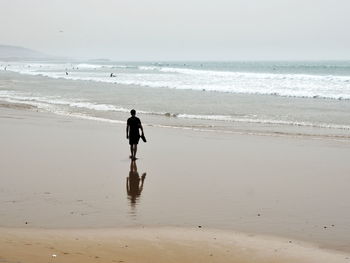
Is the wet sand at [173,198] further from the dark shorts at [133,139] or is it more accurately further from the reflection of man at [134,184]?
the dark shorts at [133,139]

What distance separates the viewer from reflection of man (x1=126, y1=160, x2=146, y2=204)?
9008 millimetres

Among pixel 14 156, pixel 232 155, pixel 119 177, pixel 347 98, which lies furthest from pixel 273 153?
pixel 347 98

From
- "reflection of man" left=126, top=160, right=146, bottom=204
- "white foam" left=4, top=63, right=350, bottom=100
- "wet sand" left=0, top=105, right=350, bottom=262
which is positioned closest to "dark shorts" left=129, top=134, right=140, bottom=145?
"wet sand" left=0, top=105, right=350, bottom=262

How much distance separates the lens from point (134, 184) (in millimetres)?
9852

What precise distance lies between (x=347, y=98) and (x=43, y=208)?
27823 mm

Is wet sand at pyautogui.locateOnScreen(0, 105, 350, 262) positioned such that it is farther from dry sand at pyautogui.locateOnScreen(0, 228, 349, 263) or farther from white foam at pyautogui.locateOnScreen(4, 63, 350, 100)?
white foam at pyautogui.locateOnScreen(4, 63, 350, 100)

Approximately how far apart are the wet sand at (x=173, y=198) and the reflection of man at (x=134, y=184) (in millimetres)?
64

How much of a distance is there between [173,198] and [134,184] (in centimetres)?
130

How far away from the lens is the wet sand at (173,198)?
6.48 meters

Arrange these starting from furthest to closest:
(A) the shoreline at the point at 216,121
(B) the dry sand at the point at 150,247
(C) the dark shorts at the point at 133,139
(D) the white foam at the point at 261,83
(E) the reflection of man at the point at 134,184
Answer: (D) the white foam at the point at 261,83 → (A) the shoreline at the point at 216,121 → (C) the dark shorts at the point at 133,139 → (E) the reflection of man at the point at 134,184 → (B) the dry sand at the point at 150,247

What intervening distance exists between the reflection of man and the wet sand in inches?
2.5

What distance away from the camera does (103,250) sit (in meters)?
6.22

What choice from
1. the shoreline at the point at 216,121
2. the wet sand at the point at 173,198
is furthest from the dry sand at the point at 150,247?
the shoreline at the point at 216,121

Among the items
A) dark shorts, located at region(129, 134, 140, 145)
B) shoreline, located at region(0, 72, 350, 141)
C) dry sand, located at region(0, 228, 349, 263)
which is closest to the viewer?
dry sand, located at region(0, 228, 349, 263)
